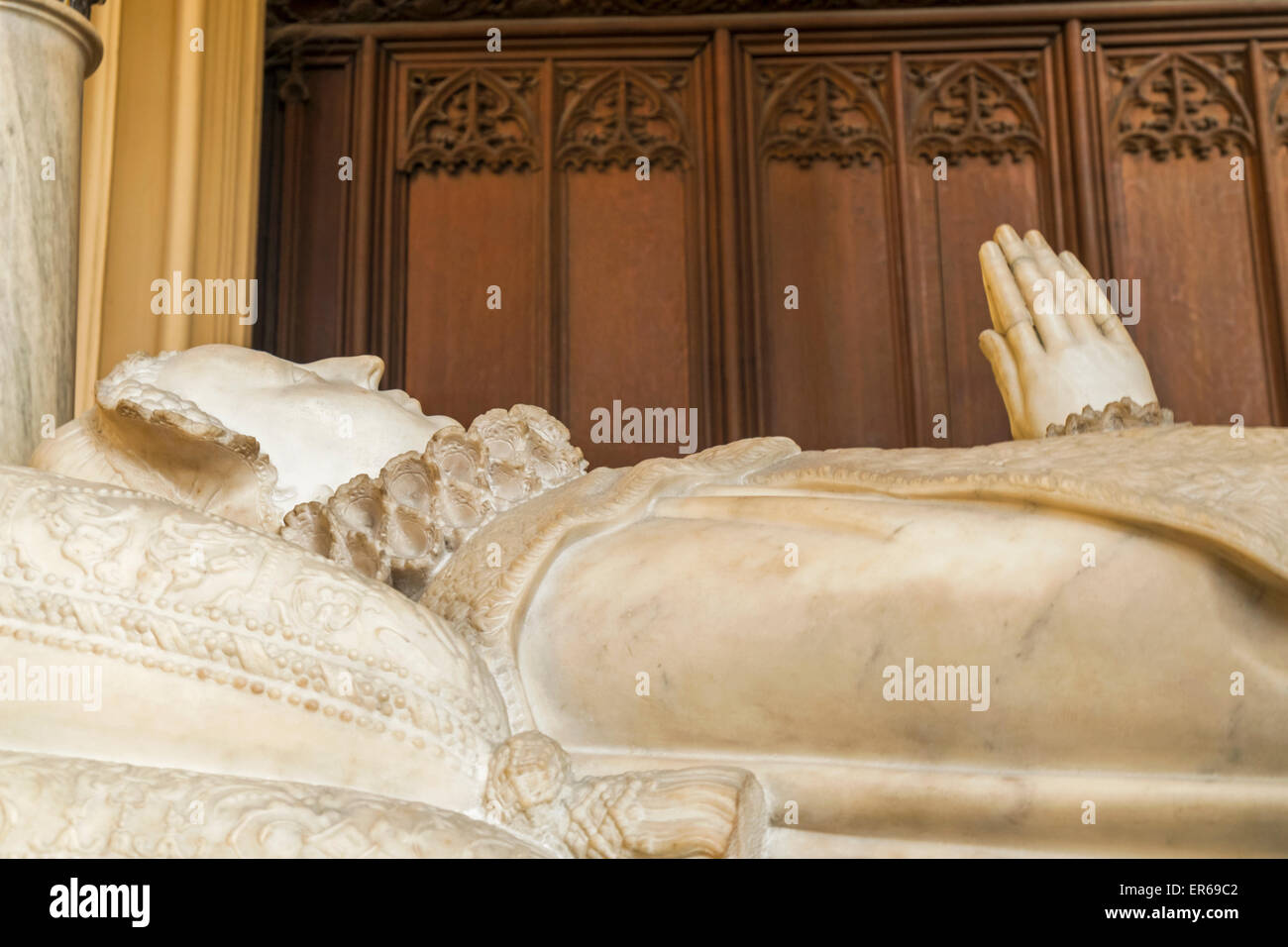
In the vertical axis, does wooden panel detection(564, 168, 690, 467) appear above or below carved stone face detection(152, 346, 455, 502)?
above

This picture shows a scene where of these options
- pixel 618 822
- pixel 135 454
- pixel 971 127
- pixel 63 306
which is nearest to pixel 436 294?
pixel 971 127

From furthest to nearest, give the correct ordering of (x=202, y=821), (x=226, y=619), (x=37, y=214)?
(x=37, y=214) < (x=226, y=619) < (x=202, y=821)

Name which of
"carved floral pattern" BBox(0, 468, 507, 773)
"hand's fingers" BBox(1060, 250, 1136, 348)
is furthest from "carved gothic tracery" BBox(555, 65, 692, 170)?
"carved floral pattern" BBox(0, 468, 507, 773)

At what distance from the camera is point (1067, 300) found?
6.49ft

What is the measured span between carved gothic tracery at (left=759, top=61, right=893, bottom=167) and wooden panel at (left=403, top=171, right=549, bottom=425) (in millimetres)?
696

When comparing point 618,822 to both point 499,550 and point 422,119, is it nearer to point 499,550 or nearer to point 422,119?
point 499,550

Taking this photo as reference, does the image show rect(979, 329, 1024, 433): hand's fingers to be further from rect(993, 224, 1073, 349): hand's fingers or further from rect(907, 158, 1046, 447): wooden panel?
rect(907, 158, 1046, 447): wooden panel

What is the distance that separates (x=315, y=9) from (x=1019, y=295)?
2530mm

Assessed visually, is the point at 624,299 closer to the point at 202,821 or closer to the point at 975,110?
the point at 975,110

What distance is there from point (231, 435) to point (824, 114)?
261 cm

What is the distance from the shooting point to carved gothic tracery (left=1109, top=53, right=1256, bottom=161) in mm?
3764

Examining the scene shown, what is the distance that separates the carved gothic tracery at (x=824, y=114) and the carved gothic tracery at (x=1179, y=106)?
64 centimetres

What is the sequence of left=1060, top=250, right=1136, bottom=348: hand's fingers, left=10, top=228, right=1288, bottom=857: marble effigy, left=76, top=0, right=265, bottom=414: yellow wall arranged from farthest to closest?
left=76, top=0, right=265, bottom=414: yellow wall < left=1060, top=250, right=1136, bottom=348: hand's fingers < left=10, top=228, right=1288, bottom=857: marble effigy

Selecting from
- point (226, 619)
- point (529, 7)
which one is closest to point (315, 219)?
point (529, 7)
